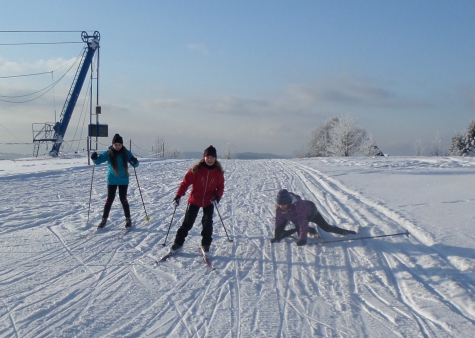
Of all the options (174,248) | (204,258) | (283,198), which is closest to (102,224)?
(174,248)

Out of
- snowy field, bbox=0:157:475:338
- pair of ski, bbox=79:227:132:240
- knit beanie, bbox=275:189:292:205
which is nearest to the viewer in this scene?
snowy field, bbox=0:157:475:338

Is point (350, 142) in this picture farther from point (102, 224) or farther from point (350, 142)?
point (102, 224)

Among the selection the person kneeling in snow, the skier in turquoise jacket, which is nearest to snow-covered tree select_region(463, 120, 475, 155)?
the person kneeling in snow

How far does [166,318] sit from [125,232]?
3.99m

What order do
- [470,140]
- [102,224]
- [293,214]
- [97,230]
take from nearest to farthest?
[293,214], [97,230], [102,224], [470,140]

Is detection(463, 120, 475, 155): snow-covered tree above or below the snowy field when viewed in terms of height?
above

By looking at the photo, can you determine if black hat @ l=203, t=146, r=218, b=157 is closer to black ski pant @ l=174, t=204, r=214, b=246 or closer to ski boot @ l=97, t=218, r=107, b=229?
black ski pant @ l=174, t=204, r=214, b=246

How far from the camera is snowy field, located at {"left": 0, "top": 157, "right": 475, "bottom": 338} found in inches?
161

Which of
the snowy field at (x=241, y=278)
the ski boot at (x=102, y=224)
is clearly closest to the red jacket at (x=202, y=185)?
the snowy field at (x=241, y=278)

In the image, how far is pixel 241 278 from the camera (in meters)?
5.46

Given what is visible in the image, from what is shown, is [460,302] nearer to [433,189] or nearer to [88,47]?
[433,189]

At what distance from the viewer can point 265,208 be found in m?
10.7

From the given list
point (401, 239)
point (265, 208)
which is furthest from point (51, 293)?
point (265, 208)

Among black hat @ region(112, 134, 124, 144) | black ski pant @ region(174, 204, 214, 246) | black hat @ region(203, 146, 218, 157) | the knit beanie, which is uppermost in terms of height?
black hat @ region(112, 134, 124, 144)
